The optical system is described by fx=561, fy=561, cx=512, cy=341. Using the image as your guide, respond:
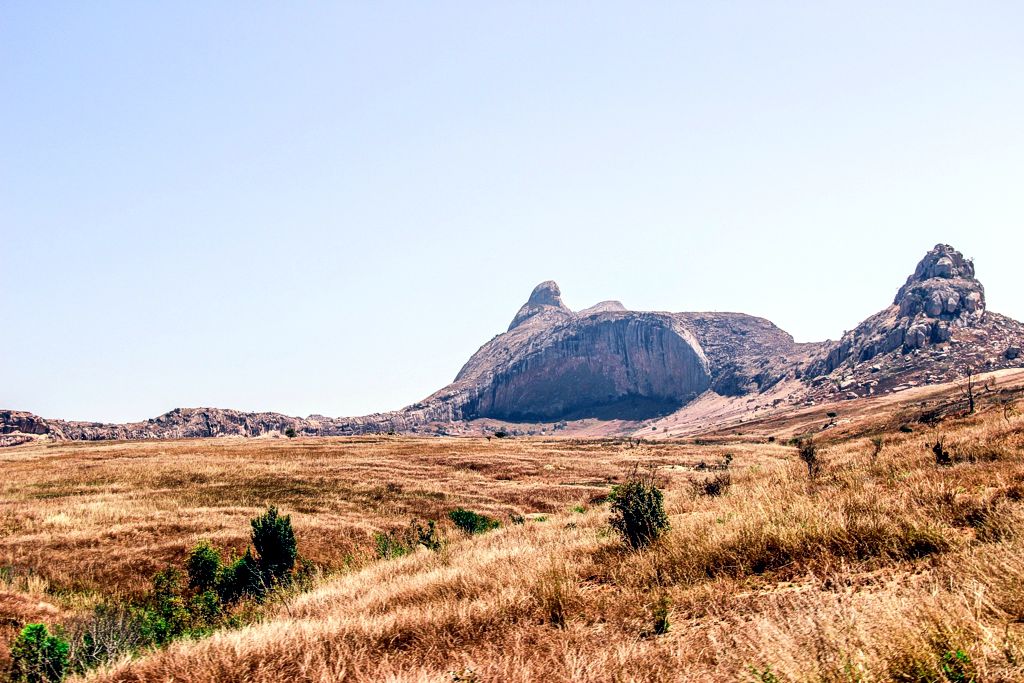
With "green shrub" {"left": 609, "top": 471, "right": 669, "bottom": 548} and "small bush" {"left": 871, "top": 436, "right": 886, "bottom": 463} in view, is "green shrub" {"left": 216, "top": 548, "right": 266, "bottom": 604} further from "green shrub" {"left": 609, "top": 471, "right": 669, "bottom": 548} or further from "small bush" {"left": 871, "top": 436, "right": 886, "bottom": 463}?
"small bush" {"left": 871, "top": 436, "right": 886, "bottom": 463}

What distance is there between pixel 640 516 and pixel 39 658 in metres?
10.2

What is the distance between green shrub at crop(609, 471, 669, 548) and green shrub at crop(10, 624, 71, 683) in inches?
363

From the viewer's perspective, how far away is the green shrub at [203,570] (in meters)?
20.3

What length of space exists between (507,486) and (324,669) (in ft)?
124

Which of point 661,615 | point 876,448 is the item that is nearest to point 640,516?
point 661,615

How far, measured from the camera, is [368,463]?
54156 mm

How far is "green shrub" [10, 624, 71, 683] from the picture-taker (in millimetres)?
8227

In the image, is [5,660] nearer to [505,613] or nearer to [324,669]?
[324,669]

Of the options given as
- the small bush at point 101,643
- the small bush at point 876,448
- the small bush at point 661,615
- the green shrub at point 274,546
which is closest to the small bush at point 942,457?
the small bush at point 876,448

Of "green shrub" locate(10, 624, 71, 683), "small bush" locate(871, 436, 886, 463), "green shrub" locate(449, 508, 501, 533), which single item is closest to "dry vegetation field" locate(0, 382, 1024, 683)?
"small bush" locate(871, 436, 886, 463)

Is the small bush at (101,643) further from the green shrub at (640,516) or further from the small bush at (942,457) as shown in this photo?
the small bush at (942,457)

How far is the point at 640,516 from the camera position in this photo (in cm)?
1117

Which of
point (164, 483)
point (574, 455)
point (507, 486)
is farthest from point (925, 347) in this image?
point (164, 483)

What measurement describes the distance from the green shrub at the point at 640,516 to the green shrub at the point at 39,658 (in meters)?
9.22
